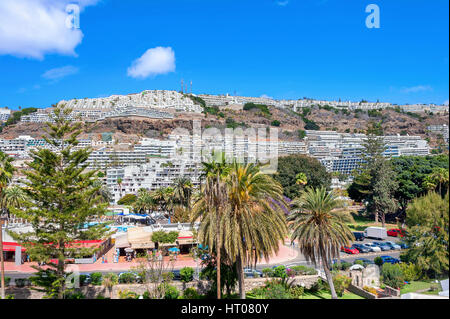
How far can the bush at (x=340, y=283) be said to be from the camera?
55.8ft

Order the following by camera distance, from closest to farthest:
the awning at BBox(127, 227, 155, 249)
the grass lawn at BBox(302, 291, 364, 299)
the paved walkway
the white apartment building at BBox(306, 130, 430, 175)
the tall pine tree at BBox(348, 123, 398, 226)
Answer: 1. the grass lawn at BBox(302, 291, 364, 299)
2. the paved walkway
3. the awning at BBox(127, 227, 155, 249)
4. the tall pine tree at BBox(348, 123, 398, 226)
5. the white apartment building at BBox(306, 130, 430, 175)

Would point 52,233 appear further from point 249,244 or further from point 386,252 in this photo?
point 386,252

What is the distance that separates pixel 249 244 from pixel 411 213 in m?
7.41

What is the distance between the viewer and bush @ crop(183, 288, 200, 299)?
16281mm

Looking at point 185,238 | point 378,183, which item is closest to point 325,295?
point 185,238

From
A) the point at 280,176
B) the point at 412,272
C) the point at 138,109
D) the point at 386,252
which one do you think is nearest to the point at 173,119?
the point at 138,109

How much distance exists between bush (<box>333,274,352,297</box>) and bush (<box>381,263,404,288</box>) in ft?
5.86

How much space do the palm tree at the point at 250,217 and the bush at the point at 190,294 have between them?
4.26m

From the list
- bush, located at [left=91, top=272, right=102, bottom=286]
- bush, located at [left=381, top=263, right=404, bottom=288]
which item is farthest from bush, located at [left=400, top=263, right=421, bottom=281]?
bush, located at [left=91, top=272, right=102, bottom=286]

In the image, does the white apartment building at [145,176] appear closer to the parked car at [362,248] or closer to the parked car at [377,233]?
the parked car at [377,233]

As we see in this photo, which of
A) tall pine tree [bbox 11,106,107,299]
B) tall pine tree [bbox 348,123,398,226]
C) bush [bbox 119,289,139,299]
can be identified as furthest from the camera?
tall pine tree [bbox 348,123,398,226]

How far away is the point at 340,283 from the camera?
17203 mm

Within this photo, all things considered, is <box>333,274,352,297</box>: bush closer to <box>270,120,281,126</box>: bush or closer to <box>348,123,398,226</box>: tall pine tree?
<box>348,123,398,226</box>: tall pine tree

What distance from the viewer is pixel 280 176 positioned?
44.1 m
